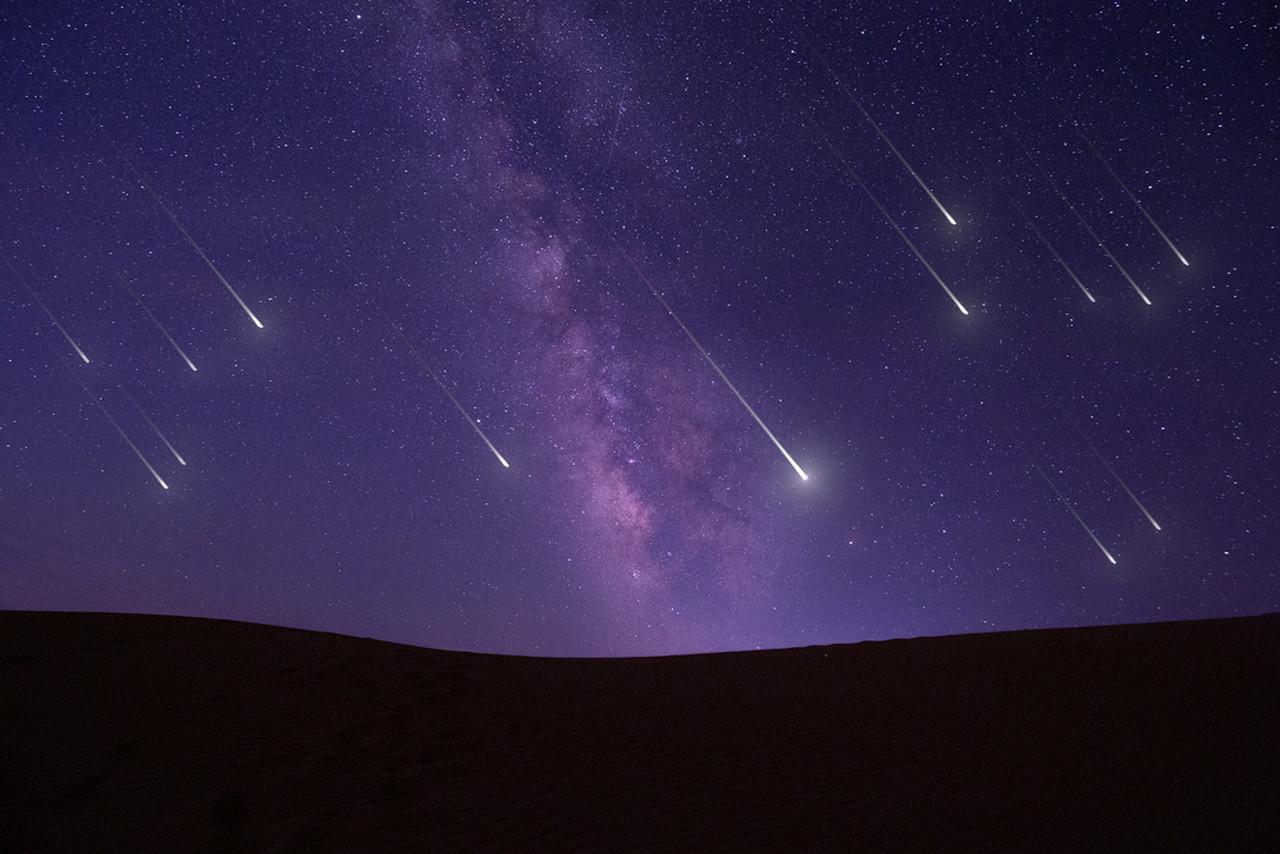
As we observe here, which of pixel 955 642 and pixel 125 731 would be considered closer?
pixel 125 731

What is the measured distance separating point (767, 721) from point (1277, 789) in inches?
154

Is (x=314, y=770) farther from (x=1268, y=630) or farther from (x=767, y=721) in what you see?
(x=1268, y=630)

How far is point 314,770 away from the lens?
498 centimetres

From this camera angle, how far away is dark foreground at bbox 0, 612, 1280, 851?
4.01 meters

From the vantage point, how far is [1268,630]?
405 inches

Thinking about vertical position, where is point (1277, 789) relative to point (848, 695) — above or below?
below

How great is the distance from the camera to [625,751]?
5.64m

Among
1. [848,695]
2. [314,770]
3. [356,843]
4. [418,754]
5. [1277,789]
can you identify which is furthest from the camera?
[848,695]

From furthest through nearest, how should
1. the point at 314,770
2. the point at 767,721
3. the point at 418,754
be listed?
1. the point at 767,721
2. the point at 418,754
3. the point at 314,770

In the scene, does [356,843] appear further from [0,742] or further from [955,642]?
[955,642]

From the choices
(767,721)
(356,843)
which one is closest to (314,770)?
(356,843)

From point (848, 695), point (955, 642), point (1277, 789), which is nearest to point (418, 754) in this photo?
point (848, 695)

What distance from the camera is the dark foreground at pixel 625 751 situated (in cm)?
401

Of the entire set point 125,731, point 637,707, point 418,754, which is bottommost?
point 125,731
